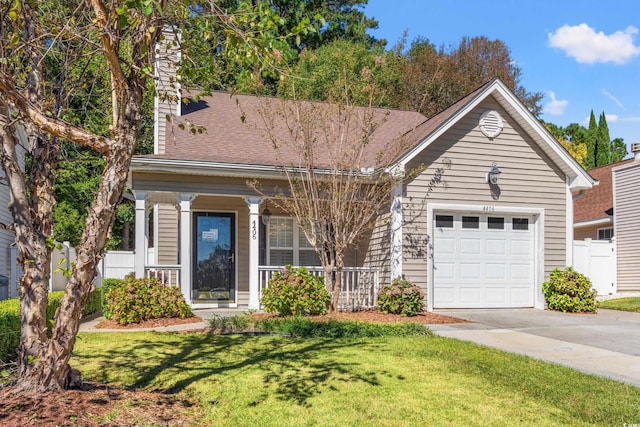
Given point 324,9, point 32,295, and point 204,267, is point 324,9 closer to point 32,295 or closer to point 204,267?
point 204,267

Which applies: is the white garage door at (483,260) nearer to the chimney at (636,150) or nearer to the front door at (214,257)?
→ the front door at (214,257)

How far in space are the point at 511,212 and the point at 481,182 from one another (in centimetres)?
100

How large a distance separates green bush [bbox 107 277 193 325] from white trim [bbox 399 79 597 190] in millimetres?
5356

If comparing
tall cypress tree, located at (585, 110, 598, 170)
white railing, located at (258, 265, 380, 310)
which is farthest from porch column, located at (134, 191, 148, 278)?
tall cypress tree, located at (585, 110, 598, 170)

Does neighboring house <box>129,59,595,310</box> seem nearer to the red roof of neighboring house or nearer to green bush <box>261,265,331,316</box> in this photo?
green bush <box>261,265,331,316</box>

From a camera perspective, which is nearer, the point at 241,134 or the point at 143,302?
the point at 143,302

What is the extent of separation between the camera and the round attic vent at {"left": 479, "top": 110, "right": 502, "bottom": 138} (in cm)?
1210

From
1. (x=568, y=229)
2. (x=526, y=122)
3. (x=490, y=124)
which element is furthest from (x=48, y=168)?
(x=568, y=229)

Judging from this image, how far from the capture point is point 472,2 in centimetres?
1816

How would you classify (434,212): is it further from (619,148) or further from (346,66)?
(619,148)

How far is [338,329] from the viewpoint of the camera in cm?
832

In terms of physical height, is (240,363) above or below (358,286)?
below

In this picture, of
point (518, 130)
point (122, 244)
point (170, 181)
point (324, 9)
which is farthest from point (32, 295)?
point (324, 9)

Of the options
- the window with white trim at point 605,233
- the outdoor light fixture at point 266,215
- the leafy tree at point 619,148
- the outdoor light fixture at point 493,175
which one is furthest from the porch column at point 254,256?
the leafy tree at point 619,148
